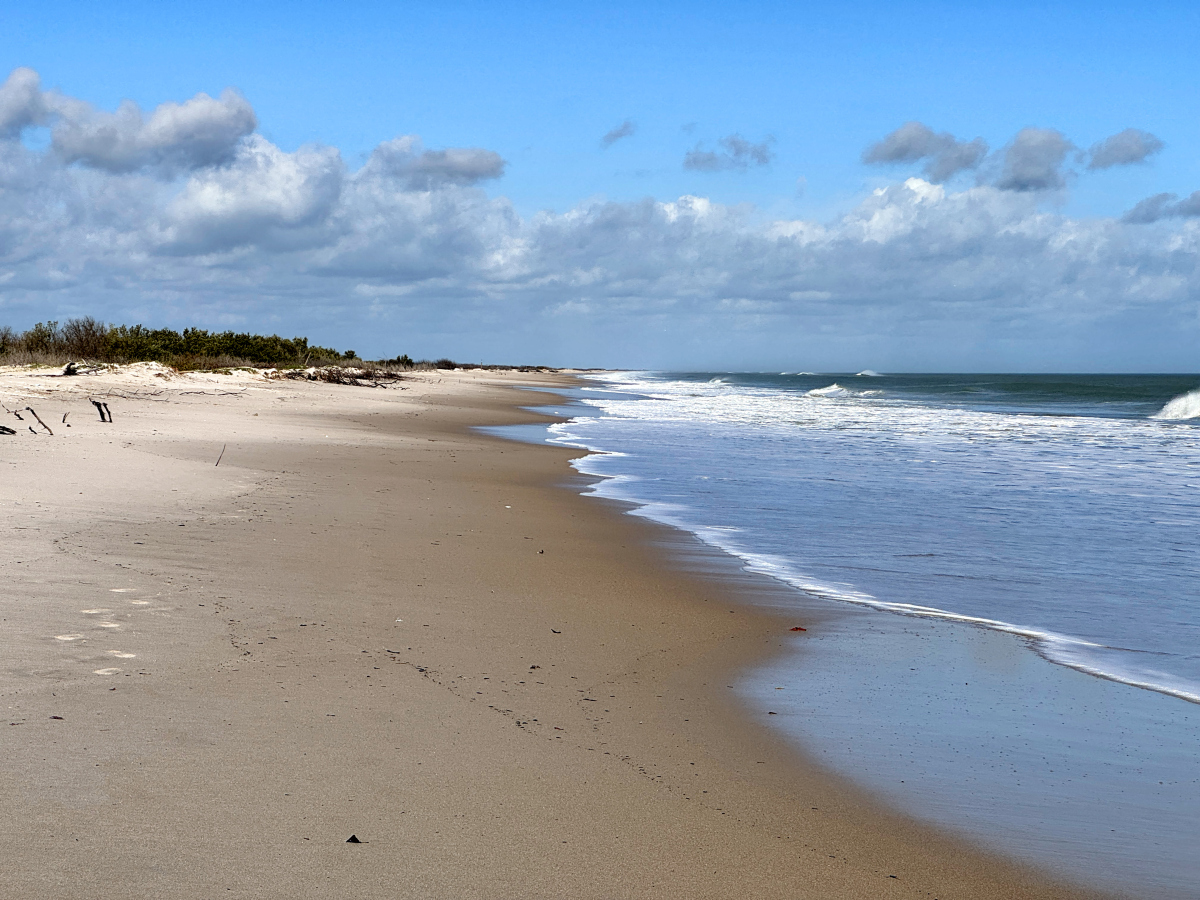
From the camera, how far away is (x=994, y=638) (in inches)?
262

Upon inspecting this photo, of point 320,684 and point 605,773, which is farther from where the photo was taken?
point 320,684

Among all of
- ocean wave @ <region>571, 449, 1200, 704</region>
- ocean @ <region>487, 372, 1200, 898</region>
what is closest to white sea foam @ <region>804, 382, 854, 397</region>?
ocean @ <region>487, 372, 1200, 898</region>

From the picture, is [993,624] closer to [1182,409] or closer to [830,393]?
[1182,409]

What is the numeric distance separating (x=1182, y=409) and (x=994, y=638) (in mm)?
45984

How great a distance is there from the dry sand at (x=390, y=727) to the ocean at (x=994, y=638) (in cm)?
41

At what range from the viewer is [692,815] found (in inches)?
144

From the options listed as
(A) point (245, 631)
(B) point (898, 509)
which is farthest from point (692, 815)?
(B) point (898, 509)

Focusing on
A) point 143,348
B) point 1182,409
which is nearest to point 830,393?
point 1182,409

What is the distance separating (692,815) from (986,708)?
7.40 feet

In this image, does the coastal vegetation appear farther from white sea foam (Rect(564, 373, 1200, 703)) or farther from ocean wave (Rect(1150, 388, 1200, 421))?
ocean wave (Rect(1150, 388, 1200, 421))

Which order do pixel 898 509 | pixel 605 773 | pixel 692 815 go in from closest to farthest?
pixel 692 815, pixel 605 773, pixel 898 509

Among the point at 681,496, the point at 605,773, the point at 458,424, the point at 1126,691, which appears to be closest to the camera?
the point at 605,773

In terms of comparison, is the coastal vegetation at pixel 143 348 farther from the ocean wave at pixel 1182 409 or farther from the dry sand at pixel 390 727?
the ocean wave at pixel 1182 409

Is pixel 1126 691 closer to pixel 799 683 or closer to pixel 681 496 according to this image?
pixel 799 683
